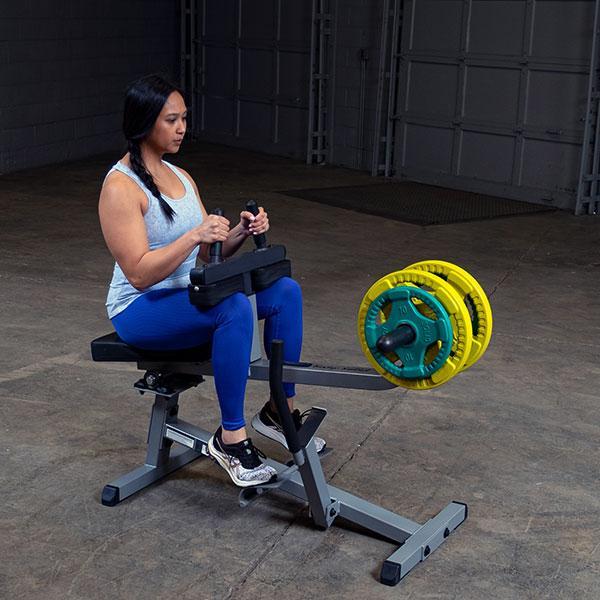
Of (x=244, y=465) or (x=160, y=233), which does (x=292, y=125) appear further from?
(x=244, y=465)

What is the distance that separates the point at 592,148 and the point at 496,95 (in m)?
0.88

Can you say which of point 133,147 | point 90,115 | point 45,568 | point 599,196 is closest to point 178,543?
point 45,568

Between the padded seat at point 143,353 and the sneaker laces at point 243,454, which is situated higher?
the padded seat at point 143,353

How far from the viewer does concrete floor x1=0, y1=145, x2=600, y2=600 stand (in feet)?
7.61

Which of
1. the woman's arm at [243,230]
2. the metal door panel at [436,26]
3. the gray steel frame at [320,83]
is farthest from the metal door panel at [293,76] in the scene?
the woman's arm at [243,230]

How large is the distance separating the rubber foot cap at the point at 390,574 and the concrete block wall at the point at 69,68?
6.18 m

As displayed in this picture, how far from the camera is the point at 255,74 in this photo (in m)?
9.12

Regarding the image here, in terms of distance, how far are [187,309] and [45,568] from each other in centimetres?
69

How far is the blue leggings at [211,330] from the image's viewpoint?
7.91 feet

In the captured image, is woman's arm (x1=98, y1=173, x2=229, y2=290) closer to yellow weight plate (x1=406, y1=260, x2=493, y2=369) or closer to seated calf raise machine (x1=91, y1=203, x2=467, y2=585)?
seated calf raise machine (x1=91, y1=203, x2=467, y2=585)

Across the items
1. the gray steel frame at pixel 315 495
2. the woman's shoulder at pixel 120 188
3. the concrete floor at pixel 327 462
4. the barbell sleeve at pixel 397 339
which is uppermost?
the woman's shoulder at pixel 120 188

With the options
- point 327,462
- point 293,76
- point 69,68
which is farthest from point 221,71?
point 327,462

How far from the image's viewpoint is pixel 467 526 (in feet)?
8.45

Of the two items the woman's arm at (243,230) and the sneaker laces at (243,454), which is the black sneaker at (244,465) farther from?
the woman's arm at (243,230)
